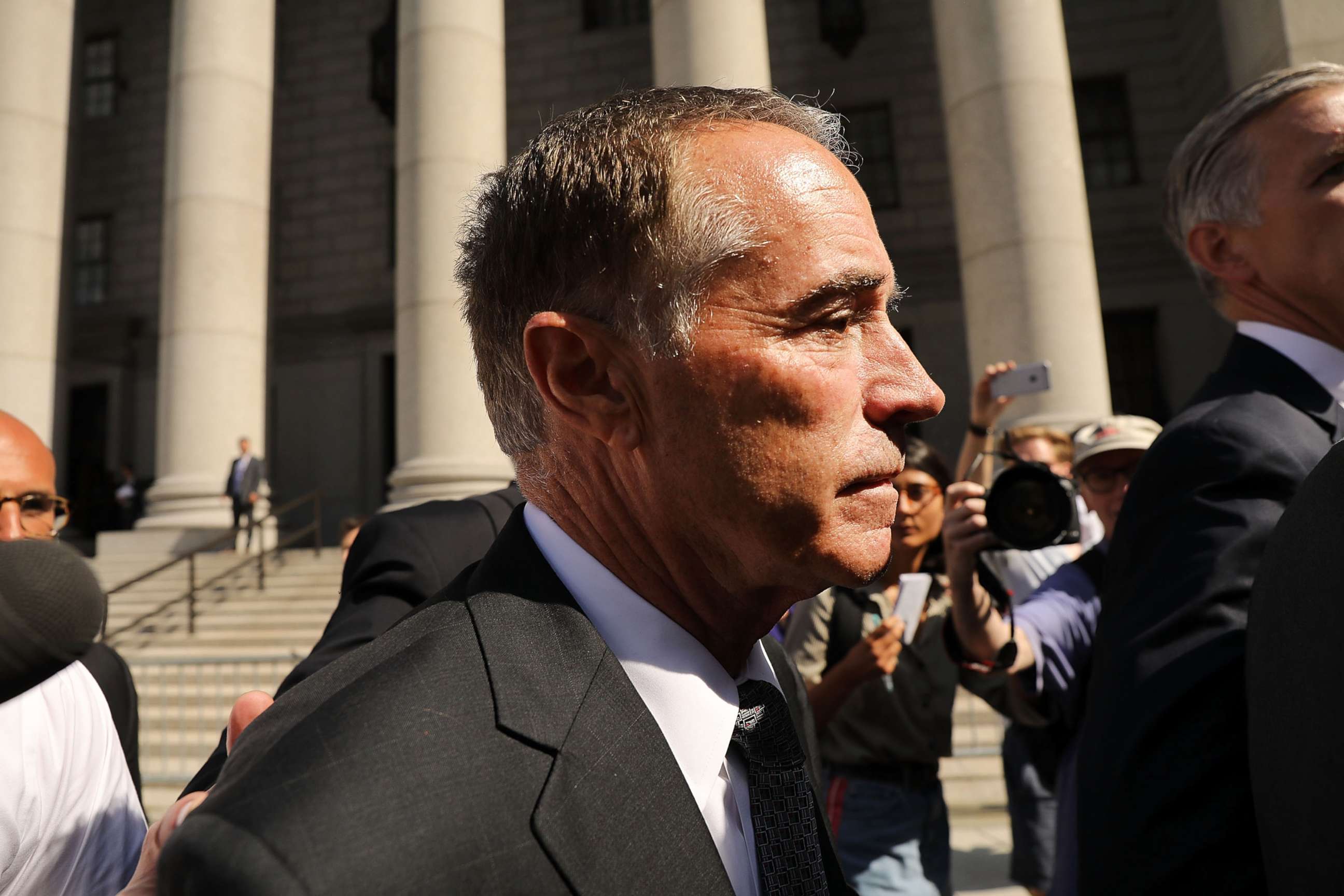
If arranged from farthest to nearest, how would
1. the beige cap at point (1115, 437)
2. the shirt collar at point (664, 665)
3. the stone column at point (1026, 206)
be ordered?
the stone column at point (1026, 206)
the beige cap at point (1115, 437)
the shirt collar at point (664, 665)

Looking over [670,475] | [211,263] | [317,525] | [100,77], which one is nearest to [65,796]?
[670,475]

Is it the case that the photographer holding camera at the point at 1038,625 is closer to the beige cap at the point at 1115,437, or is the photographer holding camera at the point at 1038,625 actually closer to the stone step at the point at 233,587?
the beige cap at the point at 1115,437

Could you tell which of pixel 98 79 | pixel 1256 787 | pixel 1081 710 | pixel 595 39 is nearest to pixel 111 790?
pixel 1256 787

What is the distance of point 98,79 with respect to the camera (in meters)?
25.3

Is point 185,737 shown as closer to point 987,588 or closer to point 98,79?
point 987,588

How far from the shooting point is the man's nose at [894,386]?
1.46 meters

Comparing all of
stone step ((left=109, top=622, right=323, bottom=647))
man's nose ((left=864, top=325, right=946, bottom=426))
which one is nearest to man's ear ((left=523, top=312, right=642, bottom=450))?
man's nose ((left=864, top=325, right=946, bottom=426))

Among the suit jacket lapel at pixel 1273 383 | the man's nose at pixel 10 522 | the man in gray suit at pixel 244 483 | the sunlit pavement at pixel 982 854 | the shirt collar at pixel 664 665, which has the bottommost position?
the sunlit pavement at pixel 982 854

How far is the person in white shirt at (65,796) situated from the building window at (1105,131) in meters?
22.7

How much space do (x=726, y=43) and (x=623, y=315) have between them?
1431cm

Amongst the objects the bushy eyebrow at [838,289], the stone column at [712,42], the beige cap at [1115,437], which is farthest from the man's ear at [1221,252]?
the stone column at [712,42]

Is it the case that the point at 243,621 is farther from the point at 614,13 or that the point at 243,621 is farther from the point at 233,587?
the point at 614,13

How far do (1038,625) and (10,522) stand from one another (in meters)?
3.25

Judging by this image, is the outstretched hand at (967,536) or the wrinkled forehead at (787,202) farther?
the outstretched hand at (967,536)
